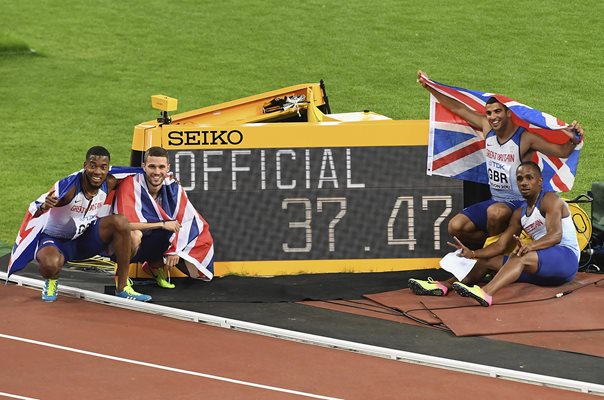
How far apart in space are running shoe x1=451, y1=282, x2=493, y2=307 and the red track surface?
4.52ft

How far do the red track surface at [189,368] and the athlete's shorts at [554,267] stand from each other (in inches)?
76.2

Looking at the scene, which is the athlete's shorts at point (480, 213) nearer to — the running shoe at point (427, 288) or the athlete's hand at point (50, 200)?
the running shoe at point (427, 288)

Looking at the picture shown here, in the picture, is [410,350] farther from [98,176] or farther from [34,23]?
[34,23]

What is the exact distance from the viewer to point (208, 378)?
29.2ft

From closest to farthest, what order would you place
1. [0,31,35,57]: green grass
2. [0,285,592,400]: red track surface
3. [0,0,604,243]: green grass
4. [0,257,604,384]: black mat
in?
[0,285,592,400]: red track surface → [0,257,604,384]: black mat → [0,0,604,243]: green grass → [0,31,35,57]: green grass

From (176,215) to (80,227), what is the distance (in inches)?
31.8

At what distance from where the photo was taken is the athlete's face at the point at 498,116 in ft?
36.3

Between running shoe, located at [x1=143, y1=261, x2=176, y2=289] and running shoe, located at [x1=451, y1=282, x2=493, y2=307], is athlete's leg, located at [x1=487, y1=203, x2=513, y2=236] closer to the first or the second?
running shoe, located at [x1=451, y1=282, x2=493, y2=307]

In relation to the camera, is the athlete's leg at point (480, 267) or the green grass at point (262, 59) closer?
the athlete's leg at point (480, 267)

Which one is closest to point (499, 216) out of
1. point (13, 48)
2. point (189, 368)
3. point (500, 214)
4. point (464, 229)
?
point (500, 214)

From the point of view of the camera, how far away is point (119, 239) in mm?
10664

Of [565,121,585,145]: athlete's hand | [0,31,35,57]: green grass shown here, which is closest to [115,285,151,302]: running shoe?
[565,121,585,145]: athlete's hand

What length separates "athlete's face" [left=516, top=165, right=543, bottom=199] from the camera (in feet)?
35.1

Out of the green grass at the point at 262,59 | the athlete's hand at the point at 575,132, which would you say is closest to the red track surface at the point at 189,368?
the athlete's hand at the point at 575,132
